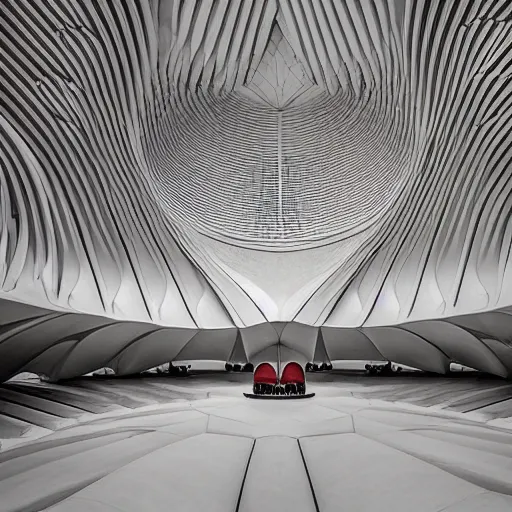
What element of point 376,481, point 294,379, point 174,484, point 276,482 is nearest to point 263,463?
point 276,482

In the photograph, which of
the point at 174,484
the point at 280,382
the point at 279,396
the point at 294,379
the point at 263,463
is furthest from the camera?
the point at 280,382

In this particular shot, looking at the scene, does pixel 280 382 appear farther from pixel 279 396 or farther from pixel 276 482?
pixel 276 482

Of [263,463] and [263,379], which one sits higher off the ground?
[263,379]

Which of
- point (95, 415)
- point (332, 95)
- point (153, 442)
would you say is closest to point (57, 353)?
point (95, 415)

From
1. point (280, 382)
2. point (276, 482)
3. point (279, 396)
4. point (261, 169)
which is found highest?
point (261, 169)

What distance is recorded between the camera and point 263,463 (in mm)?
4125

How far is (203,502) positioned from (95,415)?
4.06 meters

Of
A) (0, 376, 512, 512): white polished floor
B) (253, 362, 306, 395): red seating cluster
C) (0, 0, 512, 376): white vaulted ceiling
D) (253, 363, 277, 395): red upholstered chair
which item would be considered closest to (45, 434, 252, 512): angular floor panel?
(0, 376, 512, 512): white polished floor

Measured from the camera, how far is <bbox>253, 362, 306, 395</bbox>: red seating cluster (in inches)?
352

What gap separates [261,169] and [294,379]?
516 centimetres

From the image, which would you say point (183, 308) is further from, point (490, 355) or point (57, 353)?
point (490, 355)

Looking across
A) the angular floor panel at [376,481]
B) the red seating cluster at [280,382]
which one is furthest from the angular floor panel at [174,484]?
the red seating cluster at [280,382]

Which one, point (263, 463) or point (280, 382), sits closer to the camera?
point (263, 463)

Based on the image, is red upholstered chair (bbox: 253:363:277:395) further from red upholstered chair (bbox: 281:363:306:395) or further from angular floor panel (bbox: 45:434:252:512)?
angular floor panel (bbox: 45:434:252:512)
